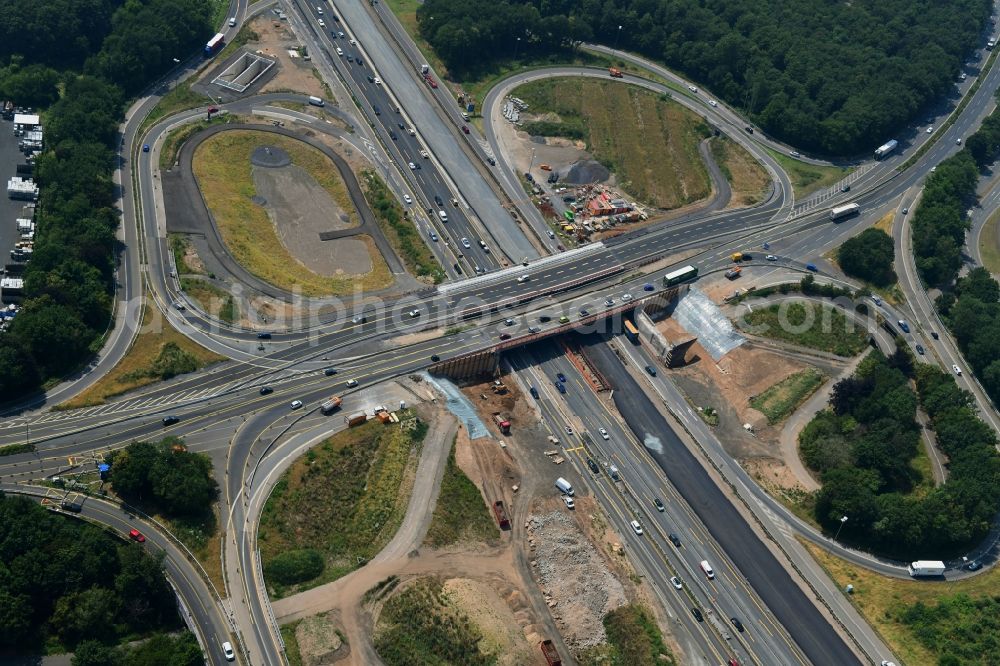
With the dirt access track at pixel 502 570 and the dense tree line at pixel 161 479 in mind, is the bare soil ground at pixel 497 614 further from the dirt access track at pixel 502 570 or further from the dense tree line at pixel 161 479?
the dense tree line at pixel 161 479

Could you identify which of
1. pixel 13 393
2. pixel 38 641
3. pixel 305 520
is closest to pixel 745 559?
pixel 305 520

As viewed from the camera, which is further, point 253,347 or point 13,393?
point 253,347

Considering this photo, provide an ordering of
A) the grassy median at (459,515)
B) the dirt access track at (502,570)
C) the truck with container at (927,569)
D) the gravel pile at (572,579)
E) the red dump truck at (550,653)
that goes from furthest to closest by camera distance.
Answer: the truck with container at (927,569)
the grassy median at (459,515)
the gravel pile at (572,579)
the dirt access track at (502,570)
the red dump truck at (550,653)

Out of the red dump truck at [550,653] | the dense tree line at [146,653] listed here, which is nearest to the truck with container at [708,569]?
the red dump truck at [550,653]

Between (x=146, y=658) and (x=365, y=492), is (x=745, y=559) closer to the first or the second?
(x=365, y=492)

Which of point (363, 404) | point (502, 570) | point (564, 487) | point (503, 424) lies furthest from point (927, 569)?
point (363, 404)

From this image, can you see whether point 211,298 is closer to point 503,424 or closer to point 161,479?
point 161,479

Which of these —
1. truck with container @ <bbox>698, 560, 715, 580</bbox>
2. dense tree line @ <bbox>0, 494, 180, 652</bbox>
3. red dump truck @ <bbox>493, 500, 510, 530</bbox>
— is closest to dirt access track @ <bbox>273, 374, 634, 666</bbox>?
red dump truck @ <bbox>493, 500, 510, 530</bbox>
